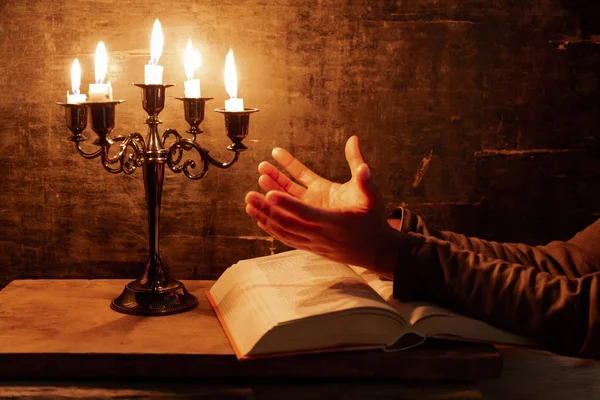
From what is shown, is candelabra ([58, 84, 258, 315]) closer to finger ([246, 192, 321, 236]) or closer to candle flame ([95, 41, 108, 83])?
candle flame ([95, 41, 108, 83])

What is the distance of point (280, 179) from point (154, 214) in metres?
0.32

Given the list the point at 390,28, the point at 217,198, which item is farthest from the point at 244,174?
the point at 390,28

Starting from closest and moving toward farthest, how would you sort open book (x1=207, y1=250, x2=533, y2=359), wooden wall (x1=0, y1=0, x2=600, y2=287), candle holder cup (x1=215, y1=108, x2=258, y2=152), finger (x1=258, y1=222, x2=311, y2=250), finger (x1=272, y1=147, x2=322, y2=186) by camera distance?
open book (x1=207, y1=250, x2=533, y2=359) → finger (x1=258, y1=222, x2=311, y2=250) → candle holder cup (x1=215, y1=108, x2=258, y2=152) → finger (x1=272, y1=147, x2=322, y2=186) → wooden wall (x1=0, y1=0, x2=600, y2=287)

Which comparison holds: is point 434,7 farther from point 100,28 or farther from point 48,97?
point 48,97

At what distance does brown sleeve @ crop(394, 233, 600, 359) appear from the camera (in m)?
1.53

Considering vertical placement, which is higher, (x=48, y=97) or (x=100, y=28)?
(x=100, y=28)

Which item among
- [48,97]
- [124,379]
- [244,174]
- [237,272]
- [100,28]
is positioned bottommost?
[124,379]

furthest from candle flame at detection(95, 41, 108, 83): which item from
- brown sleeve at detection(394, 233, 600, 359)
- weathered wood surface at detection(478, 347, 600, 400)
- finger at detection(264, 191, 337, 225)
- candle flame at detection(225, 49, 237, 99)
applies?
weathered wood surface at detection(478, 347, 600, 400)

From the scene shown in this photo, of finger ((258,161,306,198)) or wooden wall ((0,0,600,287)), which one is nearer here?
finger ((258,161,306,198))

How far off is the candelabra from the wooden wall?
332mm

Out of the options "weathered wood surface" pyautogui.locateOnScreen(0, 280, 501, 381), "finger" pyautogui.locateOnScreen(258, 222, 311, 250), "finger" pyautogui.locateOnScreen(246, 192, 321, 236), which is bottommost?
"weathered wood surface" pyautogui.locateOnScreen(0, 280, 501, 381)

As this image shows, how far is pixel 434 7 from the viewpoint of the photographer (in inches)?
84.2

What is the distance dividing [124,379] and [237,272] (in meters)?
0.40

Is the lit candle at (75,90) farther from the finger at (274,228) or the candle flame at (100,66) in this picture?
the finger at (274,228)
